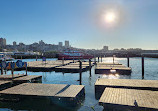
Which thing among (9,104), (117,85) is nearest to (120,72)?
(117,85)

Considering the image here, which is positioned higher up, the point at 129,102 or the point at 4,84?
the point at 129,102

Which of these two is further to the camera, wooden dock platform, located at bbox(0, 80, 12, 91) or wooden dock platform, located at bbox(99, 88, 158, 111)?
wooden dock platform, located at bbox(0, 80, 12, 91)

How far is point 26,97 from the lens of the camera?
9.90 meters

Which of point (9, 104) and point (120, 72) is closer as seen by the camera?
point (9, 104)

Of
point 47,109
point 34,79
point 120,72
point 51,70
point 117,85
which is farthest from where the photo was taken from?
point 51,70

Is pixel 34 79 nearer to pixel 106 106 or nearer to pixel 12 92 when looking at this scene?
pixel 12 92

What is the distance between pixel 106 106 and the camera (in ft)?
24.6

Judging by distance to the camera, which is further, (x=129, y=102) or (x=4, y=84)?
(x=4, y=84)

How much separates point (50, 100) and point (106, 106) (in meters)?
3.97

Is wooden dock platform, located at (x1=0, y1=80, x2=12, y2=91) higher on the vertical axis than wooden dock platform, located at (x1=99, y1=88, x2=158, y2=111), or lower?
lower

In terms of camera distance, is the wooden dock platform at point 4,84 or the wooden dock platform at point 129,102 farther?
the wooden dock platform at point 4,84

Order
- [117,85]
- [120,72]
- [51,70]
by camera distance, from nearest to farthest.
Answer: [117,85] < [120,72] < [51,70]

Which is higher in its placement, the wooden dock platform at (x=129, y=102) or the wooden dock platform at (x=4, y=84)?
the wooden dock platform at (x=129, y=102)

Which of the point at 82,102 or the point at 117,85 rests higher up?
the point at 117,85
